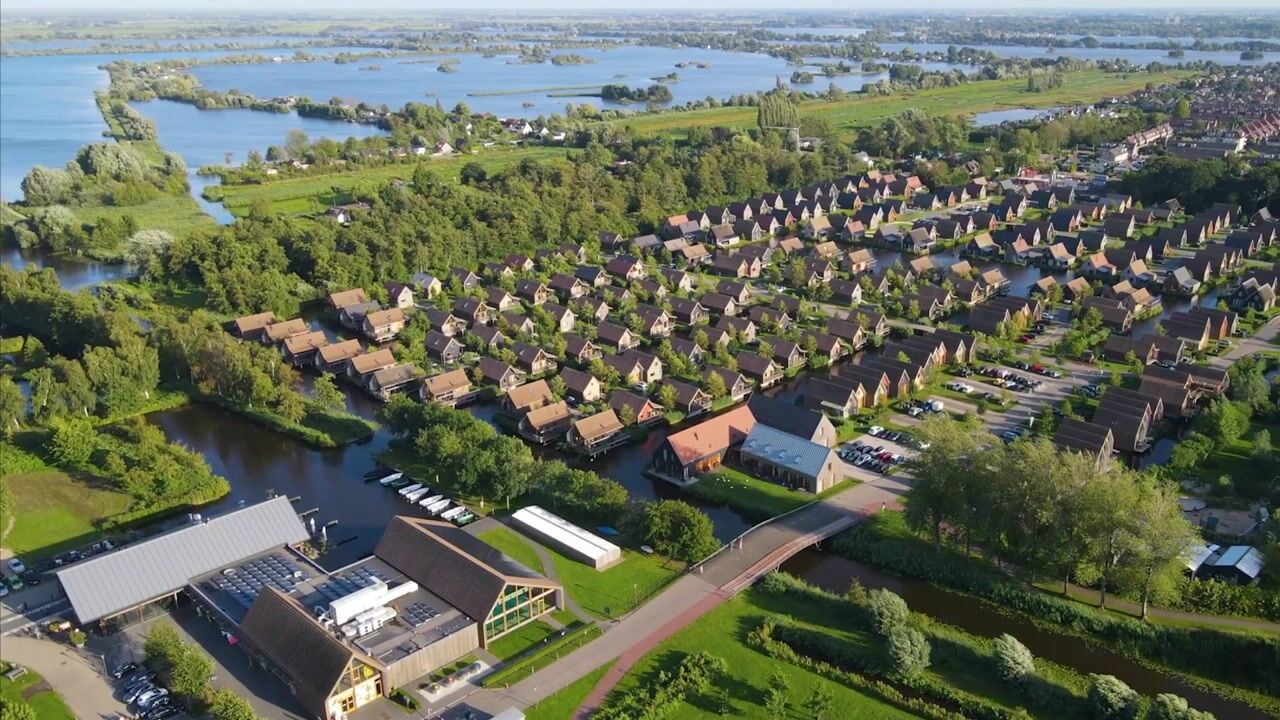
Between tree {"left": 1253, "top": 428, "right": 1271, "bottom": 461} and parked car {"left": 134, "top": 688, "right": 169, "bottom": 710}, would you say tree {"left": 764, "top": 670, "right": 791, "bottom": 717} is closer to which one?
parked car {"left": 134, "top": 688, "right": 169, "bottom": 710}

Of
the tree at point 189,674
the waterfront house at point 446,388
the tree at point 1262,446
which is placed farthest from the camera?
the waterfront house at point 446,388

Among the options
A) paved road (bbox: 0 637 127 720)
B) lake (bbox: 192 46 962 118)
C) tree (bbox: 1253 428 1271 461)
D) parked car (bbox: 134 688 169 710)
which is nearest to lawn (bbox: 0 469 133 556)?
paved road (bbox: 0 637 127 720)

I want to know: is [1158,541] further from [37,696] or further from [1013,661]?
[37,696]

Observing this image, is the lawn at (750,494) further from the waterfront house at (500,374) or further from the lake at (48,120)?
the lake at (48,120)

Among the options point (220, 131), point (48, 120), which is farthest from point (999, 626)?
point (48, 120)

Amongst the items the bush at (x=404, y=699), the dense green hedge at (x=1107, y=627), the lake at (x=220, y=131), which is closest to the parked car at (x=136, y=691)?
the bush at (x=404, y=699)

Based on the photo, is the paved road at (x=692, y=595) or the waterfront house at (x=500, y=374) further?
the waterfront house at (x=500, y=374)
